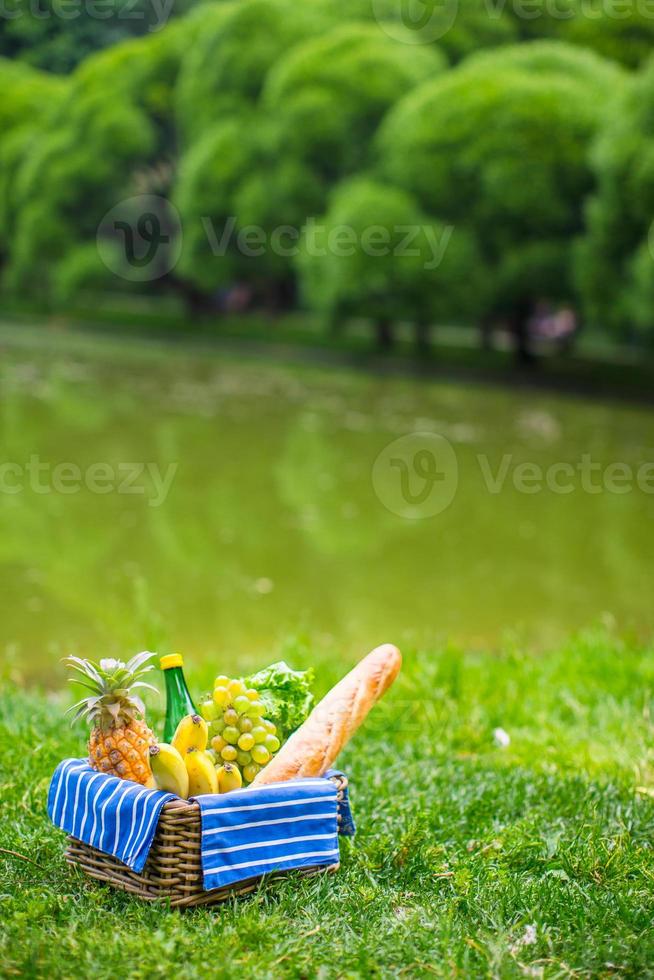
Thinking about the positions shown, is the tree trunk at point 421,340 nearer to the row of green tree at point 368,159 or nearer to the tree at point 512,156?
the row of green tree at point 368,159

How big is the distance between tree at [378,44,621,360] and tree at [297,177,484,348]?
0.42 meters

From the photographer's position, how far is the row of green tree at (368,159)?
22.2 m

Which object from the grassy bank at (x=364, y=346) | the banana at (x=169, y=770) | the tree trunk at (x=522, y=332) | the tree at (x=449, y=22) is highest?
the banana at (x=169, y=770)

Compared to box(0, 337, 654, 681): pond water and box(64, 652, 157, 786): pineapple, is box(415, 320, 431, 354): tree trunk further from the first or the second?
box(64, 652, 157, 786): pineapple

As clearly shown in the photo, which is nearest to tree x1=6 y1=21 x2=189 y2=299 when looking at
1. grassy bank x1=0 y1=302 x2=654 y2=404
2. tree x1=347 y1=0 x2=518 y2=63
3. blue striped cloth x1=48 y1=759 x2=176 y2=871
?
grassy bank x1=0 y1=302 x2=654 y2=404

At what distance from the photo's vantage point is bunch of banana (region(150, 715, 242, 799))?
297 centimetres

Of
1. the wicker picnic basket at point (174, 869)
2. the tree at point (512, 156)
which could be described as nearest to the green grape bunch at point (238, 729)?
the wicker picnic basket at point (174, 869)

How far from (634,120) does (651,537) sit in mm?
11117

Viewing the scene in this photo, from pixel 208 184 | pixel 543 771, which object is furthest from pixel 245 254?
pixel 543 771

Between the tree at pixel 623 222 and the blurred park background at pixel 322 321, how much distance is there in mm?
53

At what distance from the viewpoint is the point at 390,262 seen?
78.4ft

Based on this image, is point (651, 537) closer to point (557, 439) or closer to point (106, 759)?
point (557, 439)

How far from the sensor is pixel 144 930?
107 inches

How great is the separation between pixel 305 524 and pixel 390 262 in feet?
48.4
